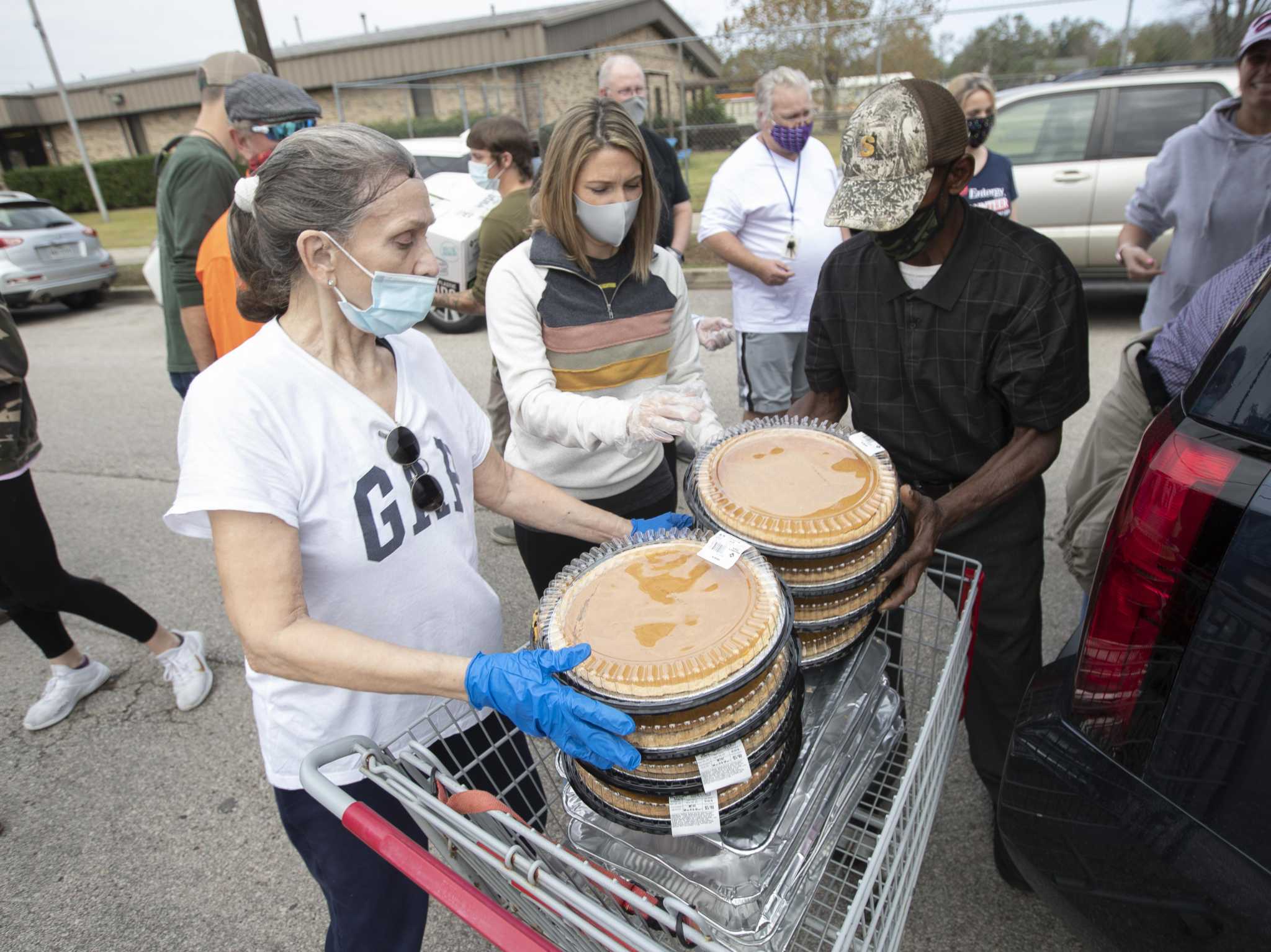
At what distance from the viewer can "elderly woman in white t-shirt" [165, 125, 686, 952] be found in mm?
1312

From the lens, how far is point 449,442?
1.74 m

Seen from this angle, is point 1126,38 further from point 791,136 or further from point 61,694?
point 61,694

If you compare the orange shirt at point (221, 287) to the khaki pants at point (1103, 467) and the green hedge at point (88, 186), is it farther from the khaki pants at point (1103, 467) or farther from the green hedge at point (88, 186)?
the green hedge at point (88, 186)

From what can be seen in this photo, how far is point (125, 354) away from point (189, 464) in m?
9.28

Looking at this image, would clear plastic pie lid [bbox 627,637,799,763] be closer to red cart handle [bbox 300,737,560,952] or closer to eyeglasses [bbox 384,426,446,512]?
red cart handle [bbox 300,737,560,952]

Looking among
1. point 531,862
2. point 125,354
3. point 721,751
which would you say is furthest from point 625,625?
point 125,354

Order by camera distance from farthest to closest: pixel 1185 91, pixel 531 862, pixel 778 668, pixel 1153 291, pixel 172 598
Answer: pixel 1185 91
pixel 172 598
pixel 1153 291
pixel 778 668
pixel 531 862

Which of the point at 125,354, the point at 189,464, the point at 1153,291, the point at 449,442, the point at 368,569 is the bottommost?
the point at 125,354

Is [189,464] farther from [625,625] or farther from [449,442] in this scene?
[625,625]

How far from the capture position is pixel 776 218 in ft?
13.4

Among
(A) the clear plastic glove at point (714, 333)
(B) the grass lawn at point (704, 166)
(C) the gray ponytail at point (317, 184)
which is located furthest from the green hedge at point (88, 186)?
(C) the gray ponytail at point (317, 184)

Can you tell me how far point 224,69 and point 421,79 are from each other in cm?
2007

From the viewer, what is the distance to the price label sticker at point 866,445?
5.28 ft

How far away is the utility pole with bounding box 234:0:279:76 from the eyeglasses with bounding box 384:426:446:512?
811 centimetres
